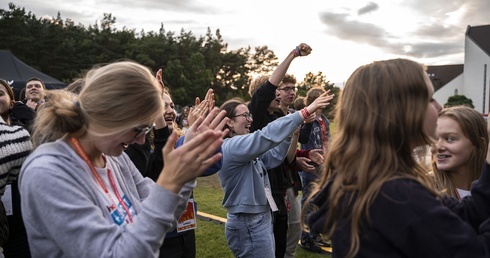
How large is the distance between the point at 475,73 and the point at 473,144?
78612 mm

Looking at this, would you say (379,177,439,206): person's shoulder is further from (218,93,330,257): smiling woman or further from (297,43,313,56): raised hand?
(297,43,313,56): raised hand

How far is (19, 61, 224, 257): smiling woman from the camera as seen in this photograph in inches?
57.5

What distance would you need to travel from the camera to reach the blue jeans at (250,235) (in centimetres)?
342

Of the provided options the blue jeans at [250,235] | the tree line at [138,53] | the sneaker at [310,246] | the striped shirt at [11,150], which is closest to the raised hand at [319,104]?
the blue jeans at [250,235]

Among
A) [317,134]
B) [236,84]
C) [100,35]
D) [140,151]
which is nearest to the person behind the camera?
[140,151]

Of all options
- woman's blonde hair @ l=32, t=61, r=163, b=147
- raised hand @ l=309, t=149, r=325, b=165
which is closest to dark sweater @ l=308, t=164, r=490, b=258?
woman's blonde hair @ l=32, t=61, r=163, b=147

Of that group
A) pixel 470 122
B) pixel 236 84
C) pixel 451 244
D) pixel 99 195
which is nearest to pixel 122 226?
pixel 99 195

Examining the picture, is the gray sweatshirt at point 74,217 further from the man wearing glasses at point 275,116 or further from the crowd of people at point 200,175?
the man wearing glasses at point 275,116

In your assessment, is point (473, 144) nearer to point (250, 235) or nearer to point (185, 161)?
point (250, 235)

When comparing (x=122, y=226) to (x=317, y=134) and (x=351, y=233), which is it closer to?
(x=351, y=233)

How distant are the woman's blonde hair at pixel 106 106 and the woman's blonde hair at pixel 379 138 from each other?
2.83 ft

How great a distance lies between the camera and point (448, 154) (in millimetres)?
2676

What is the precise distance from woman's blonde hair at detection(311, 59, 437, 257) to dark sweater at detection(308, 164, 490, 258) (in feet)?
0.13

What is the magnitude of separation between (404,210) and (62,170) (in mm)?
1297
